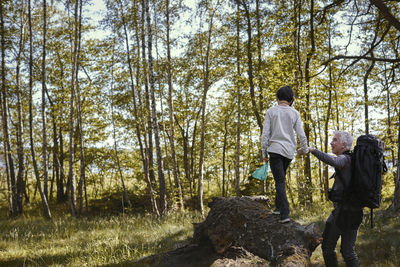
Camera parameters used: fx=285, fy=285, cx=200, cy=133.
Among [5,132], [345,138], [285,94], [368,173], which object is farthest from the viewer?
[5,132]

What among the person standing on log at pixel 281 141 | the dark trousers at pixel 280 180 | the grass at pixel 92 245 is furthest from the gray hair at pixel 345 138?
the grass at pixel 92 245

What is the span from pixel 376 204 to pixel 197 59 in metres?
16.0

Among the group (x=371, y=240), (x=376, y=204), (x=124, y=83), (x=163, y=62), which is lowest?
(x=371, y=240)

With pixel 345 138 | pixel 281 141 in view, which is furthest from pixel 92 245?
pixel 345 138

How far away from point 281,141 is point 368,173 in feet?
4.16

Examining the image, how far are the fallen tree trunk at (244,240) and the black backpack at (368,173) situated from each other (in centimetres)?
99

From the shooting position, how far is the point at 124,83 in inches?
658

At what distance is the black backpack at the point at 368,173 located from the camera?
3.03 m

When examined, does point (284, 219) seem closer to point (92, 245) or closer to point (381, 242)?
point (381, 242)

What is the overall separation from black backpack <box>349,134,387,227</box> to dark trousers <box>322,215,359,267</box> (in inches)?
18.0

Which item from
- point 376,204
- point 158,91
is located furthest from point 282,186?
point 158,91

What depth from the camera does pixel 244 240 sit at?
13.8ft

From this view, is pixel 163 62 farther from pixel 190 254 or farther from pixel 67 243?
pixel 190 254

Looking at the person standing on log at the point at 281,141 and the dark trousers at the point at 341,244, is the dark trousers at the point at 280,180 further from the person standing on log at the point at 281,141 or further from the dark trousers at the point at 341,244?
the dark trousers at the point at 341,244
